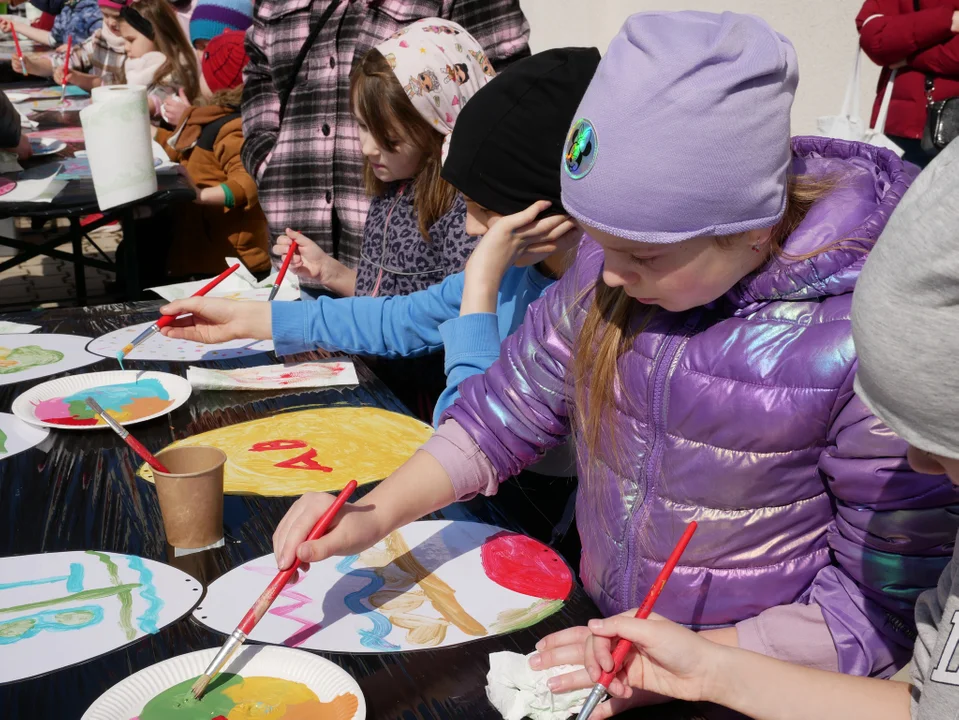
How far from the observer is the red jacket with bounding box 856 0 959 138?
3.06 m

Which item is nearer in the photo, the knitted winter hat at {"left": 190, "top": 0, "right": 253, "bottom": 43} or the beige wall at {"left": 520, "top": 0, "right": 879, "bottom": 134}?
the beige wall at {"left": 520, "top": 0, "right": 879, "bottom": 134}

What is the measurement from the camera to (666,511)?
1.24 meters

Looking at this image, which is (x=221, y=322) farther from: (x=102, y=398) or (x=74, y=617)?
(x=74, y=617)

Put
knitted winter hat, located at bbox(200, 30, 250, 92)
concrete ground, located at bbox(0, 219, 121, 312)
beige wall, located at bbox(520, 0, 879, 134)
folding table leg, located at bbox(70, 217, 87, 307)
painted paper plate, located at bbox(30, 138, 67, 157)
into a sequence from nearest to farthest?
beige wall, located at bbox(520, 0, 879, 134) → painted paper plate, located at bbox(30, 138, 67, 157) → folding table leg, located at bbox(70, 217, 87, 307) → knitted winter hat, located at bbox(200, 30, 250, 92) → concrete ground, located at bbox(0, 219, 121, 312)

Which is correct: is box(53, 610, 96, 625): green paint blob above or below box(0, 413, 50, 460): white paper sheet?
above

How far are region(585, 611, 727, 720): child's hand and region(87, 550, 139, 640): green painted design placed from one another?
56cm

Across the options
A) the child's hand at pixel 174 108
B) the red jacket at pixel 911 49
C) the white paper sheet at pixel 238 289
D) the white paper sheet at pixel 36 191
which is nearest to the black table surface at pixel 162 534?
the white paper sheet at pixel 238 289

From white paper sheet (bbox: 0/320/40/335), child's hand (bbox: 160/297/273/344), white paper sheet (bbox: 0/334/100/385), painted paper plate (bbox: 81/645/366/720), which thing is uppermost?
child's hand (bbox: 160/297/273/344)

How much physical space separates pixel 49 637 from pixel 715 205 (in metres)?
0.94

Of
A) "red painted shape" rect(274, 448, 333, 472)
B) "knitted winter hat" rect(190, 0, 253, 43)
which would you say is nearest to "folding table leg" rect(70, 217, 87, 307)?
"knitted winter hat" rect(190, 0, 253, 43)

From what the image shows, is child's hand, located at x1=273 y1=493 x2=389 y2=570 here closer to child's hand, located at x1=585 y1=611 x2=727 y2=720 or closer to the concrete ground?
child's hand, located at x1=585 y1=611 x2=727 y2=720

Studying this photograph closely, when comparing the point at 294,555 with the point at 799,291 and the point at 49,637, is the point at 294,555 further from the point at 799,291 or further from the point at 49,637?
Answer: the point at 799,291

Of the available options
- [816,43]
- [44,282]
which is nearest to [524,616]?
[816,43]

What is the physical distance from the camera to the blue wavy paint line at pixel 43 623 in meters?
1.15
